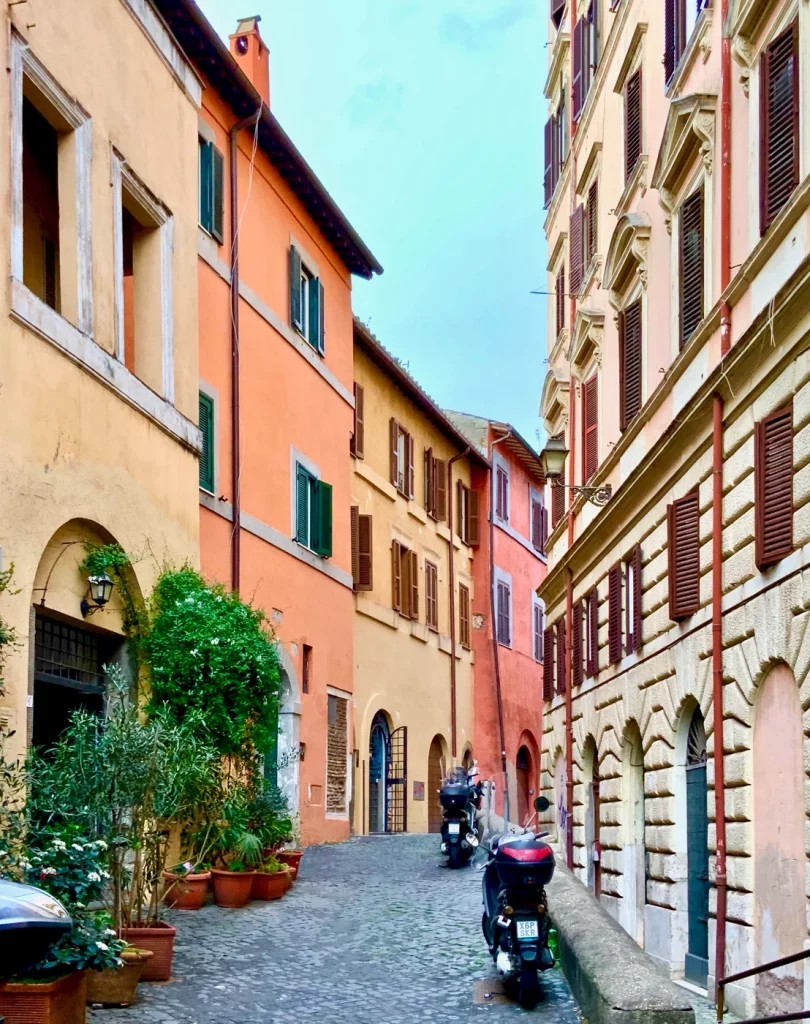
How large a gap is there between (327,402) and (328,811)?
20.3ft

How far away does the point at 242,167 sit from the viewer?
64.6 ft

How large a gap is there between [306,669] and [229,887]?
8250 mm

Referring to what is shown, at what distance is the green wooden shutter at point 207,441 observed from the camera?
1777 cm

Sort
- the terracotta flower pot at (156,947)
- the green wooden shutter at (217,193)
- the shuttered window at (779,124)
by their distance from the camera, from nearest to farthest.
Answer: the terracotta flower pot at (156,947), the shuttered window at (779,124), the green wooden shutter at (217,193)

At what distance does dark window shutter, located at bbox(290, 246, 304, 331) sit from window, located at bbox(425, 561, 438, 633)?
10569mm

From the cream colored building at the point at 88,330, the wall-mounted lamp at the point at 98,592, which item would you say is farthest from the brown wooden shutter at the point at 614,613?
the wall-mounted lamp at the point at 98,592

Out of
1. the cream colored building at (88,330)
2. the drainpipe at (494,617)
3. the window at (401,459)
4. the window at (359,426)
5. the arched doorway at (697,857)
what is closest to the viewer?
the cream colored building at (88,330)

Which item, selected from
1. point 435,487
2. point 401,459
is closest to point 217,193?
point 401,459

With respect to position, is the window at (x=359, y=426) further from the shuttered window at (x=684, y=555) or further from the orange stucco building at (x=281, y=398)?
the shuttered window at (x=684, y=555)

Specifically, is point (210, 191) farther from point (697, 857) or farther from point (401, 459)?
point (401, 459)

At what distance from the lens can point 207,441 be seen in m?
18.0

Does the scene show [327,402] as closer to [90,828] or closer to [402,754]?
[402,754]

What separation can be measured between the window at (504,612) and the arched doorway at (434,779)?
505 cm

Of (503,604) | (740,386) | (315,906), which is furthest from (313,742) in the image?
(503,604)
